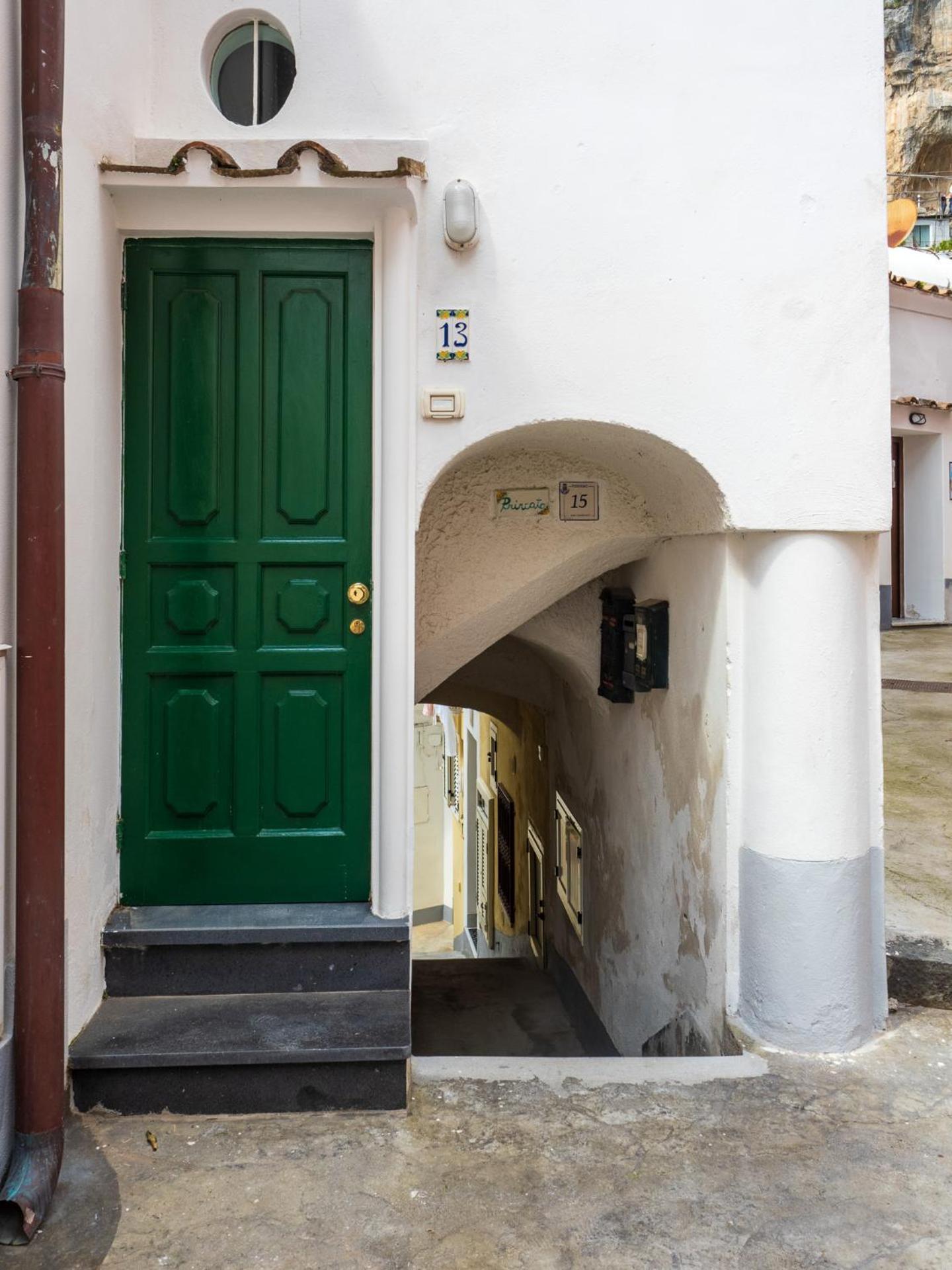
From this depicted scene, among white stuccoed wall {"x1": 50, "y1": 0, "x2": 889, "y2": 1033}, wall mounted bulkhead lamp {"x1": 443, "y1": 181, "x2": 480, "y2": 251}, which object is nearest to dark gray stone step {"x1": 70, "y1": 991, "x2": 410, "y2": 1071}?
white stuccoed wall {"x1": 50, "y1": 0, "x2": 889, "y2": 1033}

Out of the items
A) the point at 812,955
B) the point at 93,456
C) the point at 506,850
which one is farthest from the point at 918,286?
the point at 93,456

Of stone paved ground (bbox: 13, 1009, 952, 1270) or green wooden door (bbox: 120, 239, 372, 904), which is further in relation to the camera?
green wooden door (bbox: 120, 239, 372, 904)

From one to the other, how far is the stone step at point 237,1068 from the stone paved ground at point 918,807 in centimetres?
222

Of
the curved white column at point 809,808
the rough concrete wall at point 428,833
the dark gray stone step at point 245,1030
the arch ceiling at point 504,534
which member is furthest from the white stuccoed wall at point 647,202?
the rough concrete wall at point 428,833

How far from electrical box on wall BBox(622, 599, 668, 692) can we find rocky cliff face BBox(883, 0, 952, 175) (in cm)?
1986

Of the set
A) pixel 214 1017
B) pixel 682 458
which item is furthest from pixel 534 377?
pixel 214 1017

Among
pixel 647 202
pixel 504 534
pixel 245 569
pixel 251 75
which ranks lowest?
pixel 245 569

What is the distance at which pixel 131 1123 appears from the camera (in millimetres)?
2811

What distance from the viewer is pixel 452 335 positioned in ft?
11.0

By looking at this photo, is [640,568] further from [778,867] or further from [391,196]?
[391,196]

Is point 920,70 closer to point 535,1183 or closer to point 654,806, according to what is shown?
point 654,806

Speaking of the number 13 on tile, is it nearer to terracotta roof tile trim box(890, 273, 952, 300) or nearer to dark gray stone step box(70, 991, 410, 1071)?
dark gray stone step box(70, 991, 410, 1071)

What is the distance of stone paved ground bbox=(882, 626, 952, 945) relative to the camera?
13.2ft

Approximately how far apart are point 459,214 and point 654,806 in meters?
2.75
